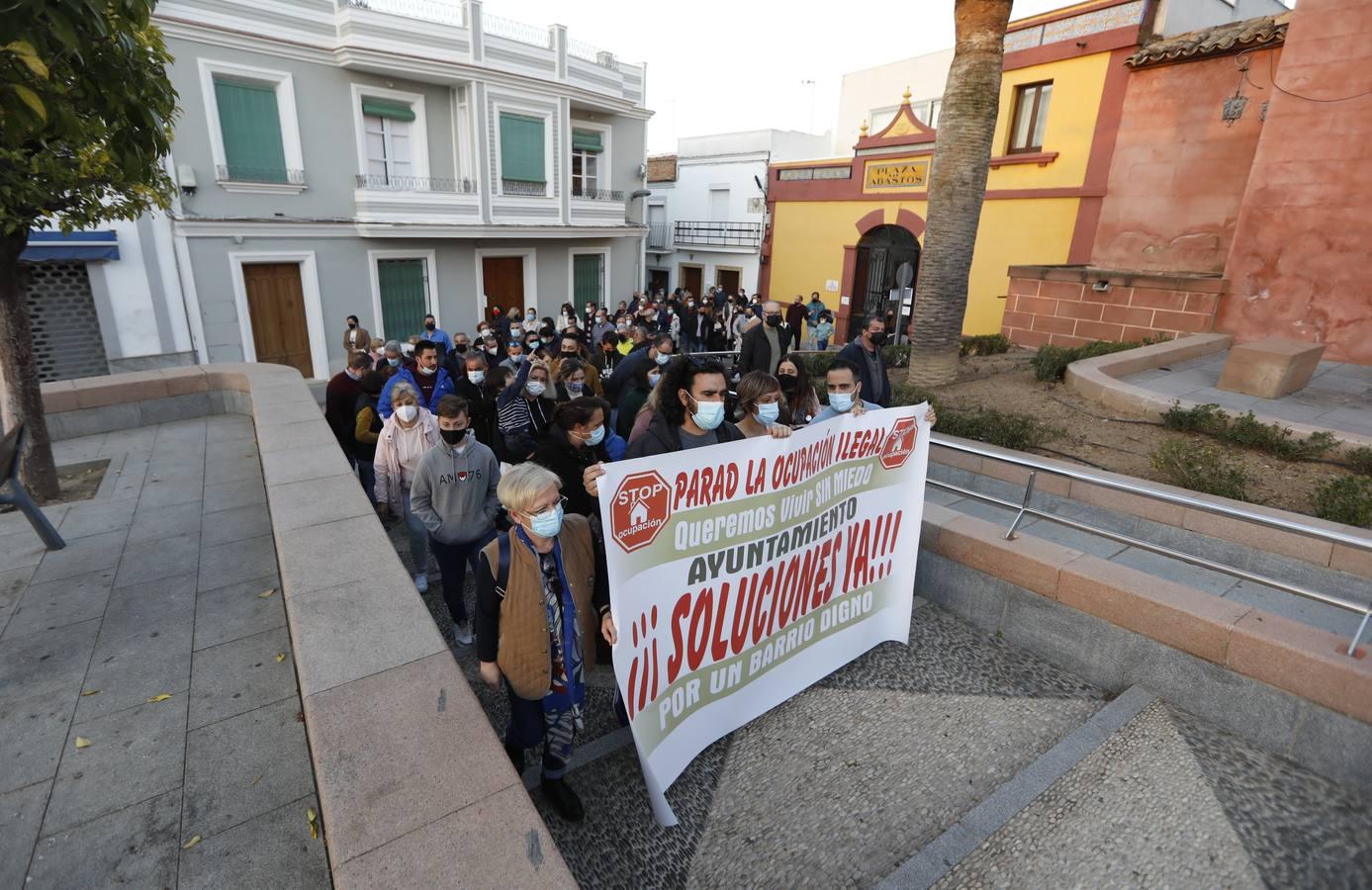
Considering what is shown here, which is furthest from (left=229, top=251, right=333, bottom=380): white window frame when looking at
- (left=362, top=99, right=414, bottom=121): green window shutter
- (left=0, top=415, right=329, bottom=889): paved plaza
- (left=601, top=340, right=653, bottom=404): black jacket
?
(left=601, top=340, right=653, bottom=404): black jacket

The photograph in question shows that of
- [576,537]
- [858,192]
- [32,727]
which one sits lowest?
[32,727]

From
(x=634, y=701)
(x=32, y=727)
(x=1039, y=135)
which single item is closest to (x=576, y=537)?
(x=634, y=701)

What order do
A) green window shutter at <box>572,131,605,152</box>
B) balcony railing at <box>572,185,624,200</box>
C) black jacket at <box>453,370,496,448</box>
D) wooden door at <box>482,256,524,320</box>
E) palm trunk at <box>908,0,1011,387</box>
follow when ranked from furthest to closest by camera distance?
1. balcony railing at <box>572,185,624,200</box>
2. green window shutter at <box>572,131,605,152</box>
3. wooden door at <box>482,256,524,320</box>
4. palm trunk at <box>908,0,1011,387</box>
5. black jacket at <box>453,370,496,448</box>

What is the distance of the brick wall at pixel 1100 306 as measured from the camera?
12102 millimetres

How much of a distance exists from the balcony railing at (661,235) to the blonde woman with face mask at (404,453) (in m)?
25.7

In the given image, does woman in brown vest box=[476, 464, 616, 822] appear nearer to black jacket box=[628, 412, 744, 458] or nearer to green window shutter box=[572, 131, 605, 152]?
black jacket box=[628, 412, 744, 458]

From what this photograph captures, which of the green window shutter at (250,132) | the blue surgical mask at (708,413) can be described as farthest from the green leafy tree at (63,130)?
the green window shutter at (250,132)

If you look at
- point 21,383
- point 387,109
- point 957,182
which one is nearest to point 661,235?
point 387,109

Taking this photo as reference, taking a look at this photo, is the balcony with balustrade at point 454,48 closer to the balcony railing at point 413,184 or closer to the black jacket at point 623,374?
the balcony railing at point 413,184

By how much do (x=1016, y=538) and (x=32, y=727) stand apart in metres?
5.70

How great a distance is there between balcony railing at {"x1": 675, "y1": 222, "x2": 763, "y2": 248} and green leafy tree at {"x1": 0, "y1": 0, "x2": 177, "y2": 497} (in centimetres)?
2117

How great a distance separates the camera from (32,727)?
3381 mm

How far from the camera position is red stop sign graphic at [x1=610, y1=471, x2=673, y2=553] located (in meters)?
2.90

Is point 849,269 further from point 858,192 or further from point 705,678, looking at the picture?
point 705,678
